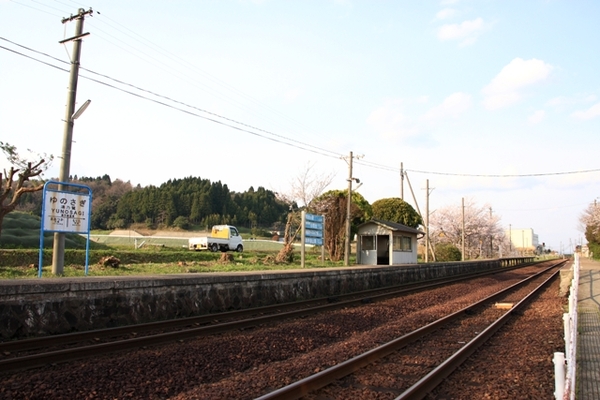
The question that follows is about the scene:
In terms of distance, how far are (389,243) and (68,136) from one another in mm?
20143

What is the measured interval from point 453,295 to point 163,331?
1227cm

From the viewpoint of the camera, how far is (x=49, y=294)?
8484 mm

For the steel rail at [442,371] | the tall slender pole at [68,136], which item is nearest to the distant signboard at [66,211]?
the tall slender pole at [68,136]

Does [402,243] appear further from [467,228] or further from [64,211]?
[467,228]

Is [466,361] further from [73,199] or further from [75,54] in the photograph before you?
[75,54]

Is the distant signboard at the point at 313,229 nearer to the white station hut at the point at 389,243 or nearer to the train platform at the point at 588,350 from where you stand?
the white station hut at the point at 389,243

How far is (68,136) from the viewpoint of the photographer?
13.2 m

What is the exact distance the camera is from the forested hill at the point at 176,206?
79.2 meters

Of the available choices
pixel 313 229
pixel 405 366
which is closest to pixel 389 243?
pixel 313 229

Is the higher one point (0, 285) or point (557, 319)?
point (0, 285)

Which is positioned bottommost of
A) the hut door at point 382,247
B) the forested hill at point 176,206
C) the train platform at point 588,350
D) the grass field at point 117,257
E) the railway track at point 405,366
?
the railway track at point 405,366

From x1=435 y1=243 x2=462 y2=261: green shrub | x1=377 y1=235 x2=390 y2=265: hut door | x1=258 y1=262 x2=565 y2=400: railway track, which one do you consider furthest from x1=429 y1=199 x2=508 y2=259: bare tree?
x1=258 y1=262 x2=565 y2=400: railway track

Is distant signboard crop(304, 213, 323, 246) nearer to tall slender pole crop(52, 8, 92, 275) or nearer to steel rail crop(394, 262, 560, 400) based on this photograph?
tall slender pole crop(52, 8, 92, 275)

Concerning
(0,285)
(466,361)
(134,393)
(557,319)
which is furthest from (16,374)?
(557,319)
